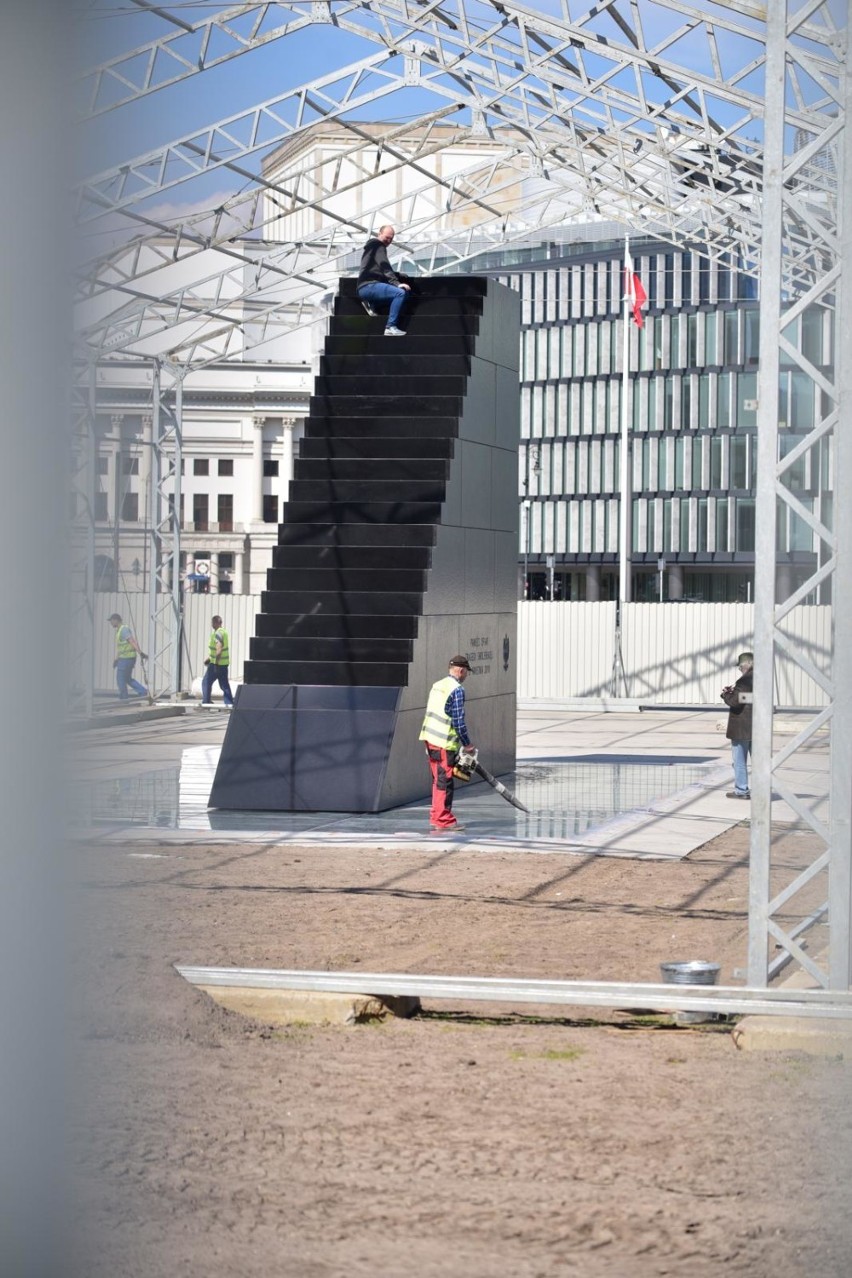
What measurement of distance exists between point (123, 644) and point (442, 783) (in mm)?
18995

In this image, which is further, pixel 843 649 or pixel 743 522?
pixel 743 522

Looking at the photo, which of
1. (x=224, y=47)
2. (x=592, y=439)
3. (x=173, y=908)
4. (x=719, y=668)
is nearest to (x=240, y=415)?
(x=592, y=439)

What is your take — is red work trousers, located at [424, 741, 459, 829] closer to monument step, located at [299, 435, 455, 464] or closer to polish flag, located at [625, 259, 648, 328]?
monument step, located at [299, 435, 455, 464]

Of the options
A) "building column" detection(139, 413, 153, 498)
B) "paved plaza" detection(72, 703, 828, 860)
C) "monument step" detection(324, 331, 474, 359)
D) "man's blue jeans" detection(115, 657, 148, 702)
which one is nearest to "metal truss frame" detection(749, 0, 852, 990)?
"paved plaza" detection(72, 703, 828, 860)

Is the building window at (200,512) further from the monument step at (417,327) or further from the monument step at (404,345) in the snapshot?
the monument step at (404,345)

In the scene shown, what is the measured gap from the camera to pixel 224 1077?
25.9 ft

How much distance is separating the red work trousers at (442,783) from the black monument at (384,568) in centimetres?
126

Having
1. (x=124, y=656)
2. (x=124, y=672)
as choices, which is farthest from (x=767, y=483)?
(x=124, y=672)

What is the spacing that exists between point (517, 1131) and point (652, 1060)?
141cm

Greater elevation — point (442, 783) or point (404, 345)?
point (404, 345)

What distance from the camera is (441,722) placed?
1684 centimetres

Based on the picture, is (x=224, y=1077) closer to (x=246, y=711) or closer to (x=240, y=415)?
(x=246, y=711)

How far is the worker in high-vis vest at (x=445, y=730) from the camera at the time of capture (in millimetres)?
16812

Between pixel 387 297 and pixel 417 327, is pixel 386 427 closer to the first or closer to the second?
pixel 417 327
